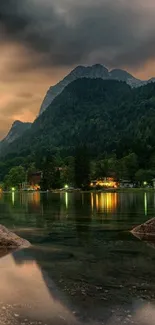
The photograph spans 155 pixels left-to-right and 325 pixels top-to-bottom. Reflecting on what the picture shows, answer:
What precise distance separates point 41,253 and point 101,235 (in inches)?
376

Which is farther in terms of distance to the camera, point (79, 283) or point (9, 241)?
point (9, 241)

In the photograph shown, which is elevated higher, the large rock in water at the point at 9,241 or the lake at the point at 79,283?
the large rock in water at the point at 9,241

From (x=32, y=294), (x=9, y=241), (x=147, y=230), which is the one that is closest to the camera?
(x=32, y=294)

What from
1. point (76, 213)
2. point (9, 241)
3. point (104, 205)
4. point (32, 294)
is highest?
point (104, 205)

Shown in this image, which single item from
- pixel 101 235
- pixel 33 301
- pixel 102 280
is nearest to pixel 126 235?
pixel 101 235

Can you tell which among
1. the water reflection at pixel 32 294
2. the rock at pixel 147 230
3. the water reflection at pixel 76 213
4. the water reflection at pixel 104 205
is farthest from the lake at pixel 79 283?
the water reflection at pixel 104 205

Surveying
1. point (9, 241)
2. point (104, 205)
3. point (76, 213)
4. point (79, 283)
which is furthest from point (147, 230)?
point (104, 205)

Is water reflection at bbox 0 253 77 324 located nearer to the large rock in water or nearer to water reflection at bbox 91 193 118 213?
the large rock in water

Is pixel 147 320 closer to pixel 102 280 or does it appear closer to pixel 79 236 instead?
pixel 102 280

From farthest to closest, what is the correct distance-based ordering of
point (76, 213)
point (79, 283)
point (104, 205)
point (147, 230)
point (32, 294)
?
1. point (104, 205)
2. point (76, 213)
3. point (147, 230)
4. point (79, 283)
5. point (32, 294)

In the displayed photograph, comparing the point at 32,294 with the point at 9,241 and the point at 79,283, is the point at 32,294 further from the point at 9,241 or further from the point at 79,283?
the point at 9,241

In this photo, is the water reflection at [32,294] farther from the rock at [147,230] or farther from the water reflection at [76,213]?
the water reflection at [76,213]

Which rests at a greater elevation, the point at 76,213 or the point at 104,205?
the point at 104,205

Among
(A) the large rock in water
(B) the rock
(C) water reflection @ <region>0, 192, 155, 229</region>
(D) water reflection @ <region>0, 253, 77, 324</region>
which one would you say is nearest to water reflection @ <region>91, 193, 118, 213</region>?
(C) water reflection @ <region>0, 192, 155, 229</region>
